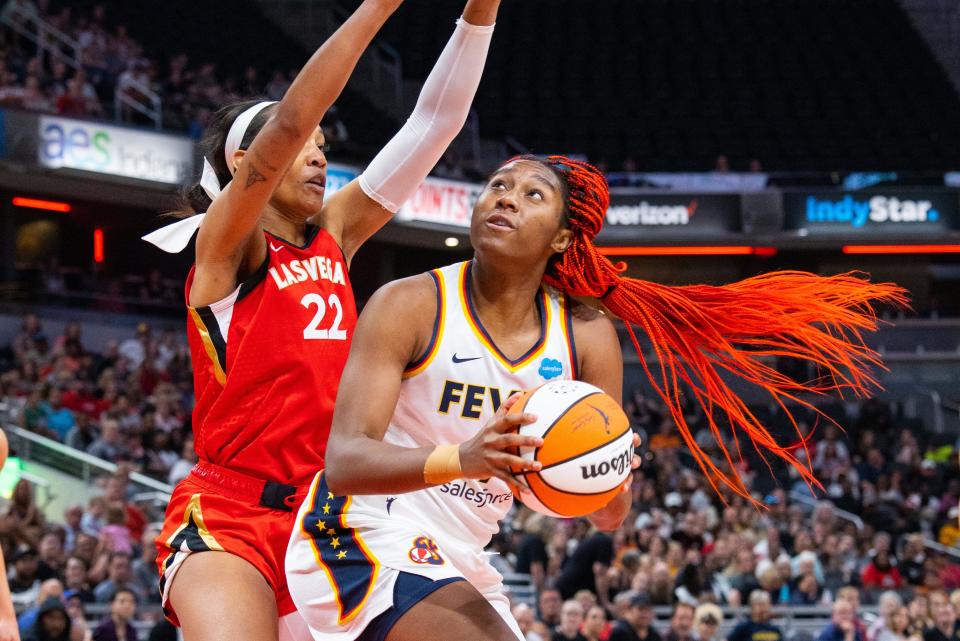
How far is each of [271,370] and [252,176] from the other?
540 millimetres

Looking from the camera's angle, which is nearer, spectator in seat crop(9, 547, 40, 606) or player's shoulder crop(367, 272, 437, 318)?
player's shoulder crop(367, 272, 437, 318)

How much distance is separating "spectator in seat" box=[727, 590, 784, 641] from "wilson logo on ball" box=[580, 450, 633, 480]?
7108 mm

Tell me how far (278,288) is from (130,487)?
787 centimetres

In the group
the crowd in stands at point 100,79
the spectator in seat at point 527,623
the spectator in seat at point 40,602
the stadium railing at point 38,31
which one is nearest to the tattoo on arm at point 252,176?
the spectator in seat at point 40,602

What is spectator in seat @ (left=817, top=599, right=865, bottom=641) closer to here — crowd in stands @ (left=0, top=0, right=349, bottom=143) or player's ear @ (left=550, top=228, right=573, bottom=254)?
player's ear @ (left=550, top=228, right=573, bottom=254)

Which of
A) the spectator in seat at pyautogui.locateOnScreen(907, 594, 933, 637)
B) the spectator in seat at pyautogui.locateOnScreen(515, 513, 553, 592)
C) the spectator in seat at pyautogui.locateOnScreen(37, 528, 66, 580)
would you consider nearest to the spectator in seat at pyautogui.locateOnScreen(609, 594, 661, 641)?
the spectator in seat at pyautogui.locateOnScreen(515, 513, 553, 592)

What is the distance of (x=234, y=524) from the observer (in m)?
3.45

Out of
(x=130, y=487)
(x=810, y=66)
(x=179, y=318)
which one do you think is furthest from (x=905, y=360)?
(x=130, y=487)

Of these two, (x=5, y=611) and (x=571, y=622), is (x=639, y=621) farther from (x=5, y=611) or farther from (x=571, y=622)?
(x=5, y=611)

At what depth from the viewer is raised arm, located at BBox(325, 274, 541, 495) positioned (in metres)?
2.75

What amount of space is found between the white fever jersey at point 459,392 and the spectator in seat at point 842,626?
23.1ft

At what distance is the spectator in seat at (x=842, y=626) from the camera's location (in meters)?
9.67

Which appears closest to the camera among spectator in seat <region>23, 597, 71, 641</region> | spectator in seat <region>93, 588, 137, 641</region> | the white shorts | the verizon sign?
the white shorts

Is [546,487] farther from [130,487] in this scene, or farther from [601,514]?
[130,487]
